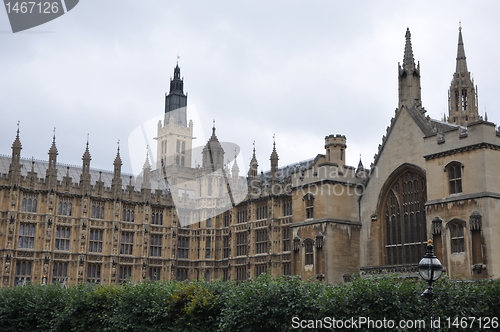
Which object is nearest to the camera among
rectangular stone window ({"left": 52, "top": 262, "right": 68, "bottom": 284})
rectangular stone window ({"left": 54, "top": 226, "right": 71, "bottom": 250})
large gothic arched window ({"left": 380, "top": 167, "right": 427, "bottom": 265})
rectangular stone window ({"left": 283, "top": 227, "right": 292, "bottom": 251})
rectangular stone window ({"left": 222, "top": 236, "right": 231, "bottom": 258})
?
large gothic arched window ({"left": 380, "top": 167, "right": 427, "bottom": 265})

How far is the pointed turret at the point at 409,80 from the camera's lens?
45.0 meters

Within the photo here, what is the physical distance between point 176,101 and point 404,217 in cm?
6542

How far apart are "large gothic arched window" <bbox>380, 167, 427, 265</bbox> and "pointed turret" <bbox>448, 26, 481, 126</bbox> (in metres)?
43.6

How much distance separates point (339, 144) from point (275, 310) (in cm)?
2600

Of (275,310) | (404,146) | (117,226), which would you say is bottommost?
(275,310)

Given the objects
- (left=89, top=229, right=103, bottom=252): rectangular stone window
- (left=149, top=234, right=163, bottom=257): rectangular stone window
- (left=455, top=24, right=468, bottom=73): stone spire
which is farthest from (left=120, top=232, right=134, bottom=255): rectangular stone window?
(left=455, top=24, right=468, bottom=73): stone spire

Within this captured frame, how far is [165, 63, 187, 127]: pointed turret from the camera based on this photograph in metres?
103

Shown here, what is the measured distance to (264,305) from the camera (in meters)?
23.9

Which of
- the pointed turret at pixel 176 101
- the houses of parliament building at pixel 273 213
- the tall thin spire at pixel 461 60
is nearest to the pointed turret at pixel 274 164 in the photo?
the houses of parliament building at pixel 273 213

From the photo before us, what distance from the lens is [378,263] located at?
44.6 meters

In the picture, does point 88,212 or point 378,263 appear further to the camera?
point 88,212

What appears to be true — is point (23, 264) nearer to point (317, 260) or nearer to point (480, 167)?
point (317, 260)

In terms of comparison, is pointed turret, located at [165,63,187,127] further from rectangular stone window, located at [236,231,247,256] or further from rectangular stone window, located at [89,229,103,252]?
rectangular stone window, located at [89,229,103,252]

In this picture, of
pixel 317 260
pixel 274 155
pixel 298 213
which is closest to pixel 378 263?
Answer: pixel 317 260
